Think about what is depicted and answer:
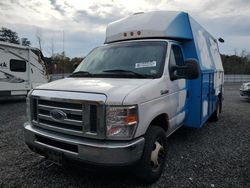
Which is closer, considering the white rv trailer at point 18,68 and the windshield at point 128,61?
the windshield at point 128,61

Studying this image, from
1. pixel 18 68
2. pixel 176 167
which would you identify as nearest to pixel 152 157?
pixel 176 167

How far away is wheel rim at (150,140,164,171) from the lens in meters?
3.71

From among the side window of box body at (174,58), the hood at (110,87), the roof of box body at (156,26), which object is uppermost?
the roof of box body at (156,26)

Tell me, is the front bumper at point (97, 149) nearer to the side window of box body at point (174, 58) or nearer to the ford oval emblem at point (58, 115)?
the ford oval emblem at point (58, 115)

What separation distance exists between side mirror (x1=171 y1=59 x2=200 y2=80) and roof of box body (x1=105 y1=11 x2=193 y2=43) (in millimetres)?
894

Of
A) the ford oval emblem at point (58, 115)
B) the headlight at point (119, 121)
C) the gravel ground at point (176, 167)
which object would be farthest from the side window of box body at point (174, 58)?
the ford oval emblem at point (58, 115)

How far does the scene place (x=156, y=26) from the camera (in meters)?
4.99

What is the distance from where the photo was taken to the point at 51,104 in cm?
350

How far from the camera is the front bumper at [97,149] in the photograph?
3.03 metres

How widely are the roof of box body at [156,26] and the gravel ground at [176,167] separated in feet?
8.00

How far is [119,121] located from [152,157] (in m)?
1.02

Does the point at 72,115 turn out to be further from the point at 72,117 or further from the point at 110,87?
the point at 110,87

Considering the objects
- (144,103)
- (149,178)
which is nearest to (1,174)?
(149,178)

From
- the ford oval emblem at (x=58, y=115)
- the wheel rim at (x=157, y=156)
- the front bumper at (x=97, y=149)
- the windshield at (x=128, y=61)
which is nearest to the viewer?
the front bumper at (x=97, y=149)
